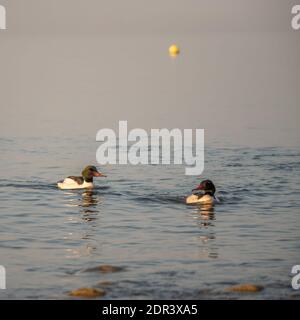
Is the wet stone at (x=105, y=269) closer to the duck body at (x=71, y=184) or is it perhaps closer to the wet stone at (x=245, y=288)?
the wet stone at (x=245, y=288)

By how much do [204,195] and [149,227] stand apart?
12.1 ft

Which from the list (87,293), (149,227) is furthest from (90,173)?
(87,293)

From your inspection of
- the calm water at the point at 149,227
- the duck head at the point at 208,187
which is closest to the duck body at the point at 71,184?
the calm water at the point at 149,227

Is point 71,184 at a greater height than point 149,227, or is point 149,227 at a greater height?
point 71,184

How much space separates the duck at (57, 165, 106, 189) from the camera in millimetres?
29641

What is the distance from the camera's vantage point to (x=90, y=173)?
99.6 ft

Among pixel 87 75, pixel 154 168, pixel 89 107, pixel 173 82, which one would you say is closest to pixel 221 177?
pixel 154 168

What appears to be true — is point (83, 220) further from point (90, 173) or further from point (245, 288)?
point (245, 288)

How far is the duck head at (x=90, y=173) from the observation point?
99.2 feet

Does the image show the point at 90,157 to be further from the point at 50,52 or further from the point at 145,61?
the point at 50,52

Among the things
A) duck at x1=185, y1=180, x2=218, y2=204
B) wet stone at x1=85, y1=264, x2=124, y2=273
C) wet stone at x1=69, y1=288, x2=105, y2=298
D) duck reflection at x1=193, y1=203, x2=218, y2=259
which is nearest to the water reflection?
wet stone at x1=85, y1=264, x2=124, y2=273

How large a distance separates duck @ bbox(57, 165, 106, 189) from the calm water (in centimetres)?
32

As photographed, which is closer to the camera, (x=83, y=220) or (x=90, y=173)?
(x=83, y=220)

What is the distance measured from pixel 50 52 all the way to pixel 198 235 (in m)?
39.5
